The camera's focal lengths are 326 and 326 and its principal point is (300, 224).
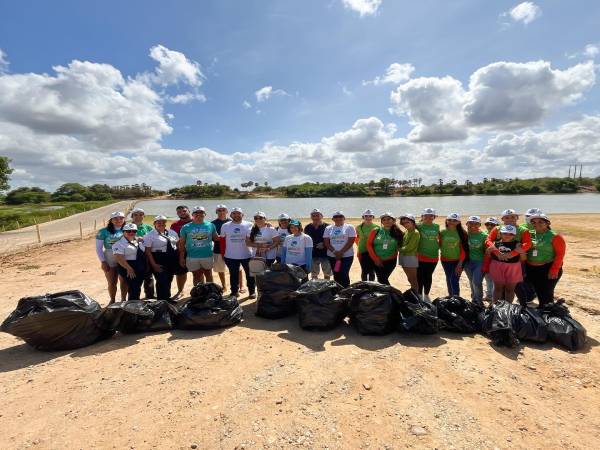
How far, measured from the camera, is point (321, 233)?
222 inches

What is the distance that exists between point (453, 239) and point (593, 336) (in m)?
1.98

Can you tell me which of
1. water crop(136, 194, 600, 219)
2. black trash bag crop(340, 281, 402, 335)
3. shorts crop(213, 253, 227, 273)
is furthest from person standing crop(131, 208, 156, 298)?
water crop(136, 194, 600, 219)

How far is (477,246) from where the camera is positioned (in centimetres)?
502

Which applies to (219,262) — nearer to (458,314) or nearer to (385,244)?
(385,244)

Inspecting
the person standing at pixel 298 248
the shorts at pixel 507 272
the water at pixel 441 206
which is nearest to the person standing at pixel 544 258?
the shorts at pixel 507 272

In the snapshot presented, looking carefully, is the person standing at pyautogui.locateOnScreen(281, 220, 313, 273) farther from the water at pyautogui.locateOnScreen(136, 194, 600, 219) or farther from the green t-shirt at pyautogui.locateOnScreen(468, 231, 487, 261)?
the water at pyautogui.locateOnScreen(136, 194, 600, 219)

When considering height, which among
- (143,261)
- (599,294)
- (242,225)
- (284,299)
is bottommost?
(599,294)

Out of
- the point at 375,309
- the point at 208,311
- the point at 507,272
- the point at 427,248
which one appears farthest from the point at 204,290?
the point at 507,272

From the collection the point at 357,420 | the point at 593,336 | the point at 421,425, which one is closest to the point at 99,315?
the point at 357,420

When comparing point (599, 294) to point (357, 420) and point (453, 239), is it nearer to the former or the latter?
point (453, 239)

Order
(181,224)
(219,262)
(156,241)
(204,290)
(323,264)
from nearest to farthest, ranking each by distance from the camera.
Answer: (204,290) → (156,241) → (323,264) → (181,224) → (219,262)

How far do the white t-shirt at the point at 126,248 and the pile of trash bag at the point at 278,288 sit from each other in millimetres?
1908

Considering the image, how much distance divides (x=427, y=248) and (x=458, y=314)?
3.72 feet

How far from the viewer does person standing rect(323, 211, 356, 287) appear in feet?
17.0
